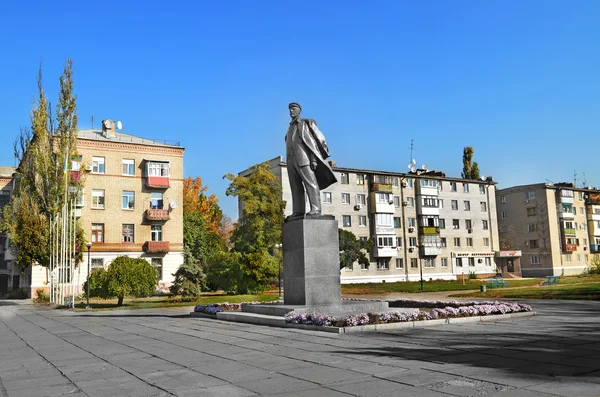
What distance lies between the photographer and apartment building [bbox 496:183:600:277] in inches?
2931

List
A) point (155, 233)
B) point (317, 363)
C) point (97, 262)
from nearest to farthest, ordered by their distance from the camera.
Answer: point (317, 363), point (97, 262), point (155, 233)

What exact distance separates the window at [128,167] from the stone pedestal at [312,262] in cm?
3554

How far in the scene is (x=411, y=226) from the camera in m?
63.8

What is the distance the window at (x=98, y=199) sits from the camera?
150ft

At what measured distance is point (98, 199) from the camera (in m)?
46.0

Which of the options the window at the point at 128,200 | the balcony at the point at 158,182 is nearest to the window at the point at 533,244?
the balcony at the point at 158,182

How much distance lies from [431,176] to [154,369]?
61430mm

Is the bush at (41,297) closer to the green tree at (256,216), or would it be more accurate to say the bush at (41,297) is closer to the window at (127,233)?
the window at (127,233)

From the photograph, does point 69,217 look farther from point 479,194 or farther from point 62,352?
point 479,194

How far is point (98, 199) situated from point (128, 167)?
3917 mm

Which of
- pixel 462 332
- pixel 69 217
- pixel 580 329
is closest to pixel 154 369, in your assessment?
pixel 462 332

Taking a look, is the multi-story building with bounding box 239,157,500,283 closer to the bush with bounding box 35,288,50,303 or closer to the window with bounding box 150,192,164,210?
the window with bounding box 150,192,164,210

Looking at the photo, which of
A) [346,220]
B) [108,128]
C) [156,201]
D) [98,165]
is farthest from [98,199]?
[346,220]

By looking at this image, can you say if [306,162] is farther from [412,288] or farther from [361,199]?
[361,199]
